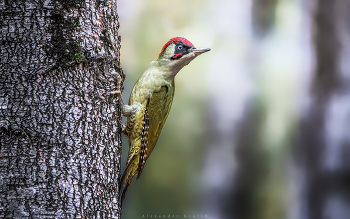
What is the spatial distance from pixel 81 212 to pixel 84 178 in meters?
0.15

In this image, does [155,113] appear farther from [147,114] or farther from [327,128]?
[327,128]

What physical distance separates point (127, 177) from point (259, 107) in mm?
2455

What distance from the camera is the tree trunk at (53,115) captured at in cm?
125

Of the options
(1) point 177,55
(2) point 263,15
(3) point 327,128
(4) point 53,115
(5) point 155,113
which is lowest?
(3) point 327,128

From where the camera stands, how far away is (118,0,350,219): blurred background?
12.8ft

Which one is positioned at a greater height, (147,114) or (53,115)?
(53,115)

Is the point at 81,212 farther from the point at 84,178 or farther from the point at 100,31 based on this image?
the point at 100,31

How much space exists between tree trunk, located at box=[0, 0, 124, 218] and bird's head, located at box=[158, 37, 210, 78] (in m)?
1.15

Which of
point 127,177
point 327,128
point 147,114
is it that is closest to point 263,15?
point 327,128

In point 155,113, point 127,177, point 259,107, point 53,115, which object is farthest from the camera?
point 259,107

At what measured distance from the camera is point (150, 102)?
100 inches

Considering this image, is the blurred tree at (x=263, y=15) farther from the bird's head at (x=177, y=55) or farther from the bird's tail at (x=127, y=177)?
the bird's tail at (x=127, y=177)

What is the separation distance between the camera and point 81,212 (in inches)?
53.3

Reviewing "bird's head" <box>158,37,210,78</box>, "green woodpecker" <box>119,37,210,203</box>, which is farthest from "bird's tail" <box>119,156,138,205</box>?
"bird's head" <box>158,37,210,78</box>
